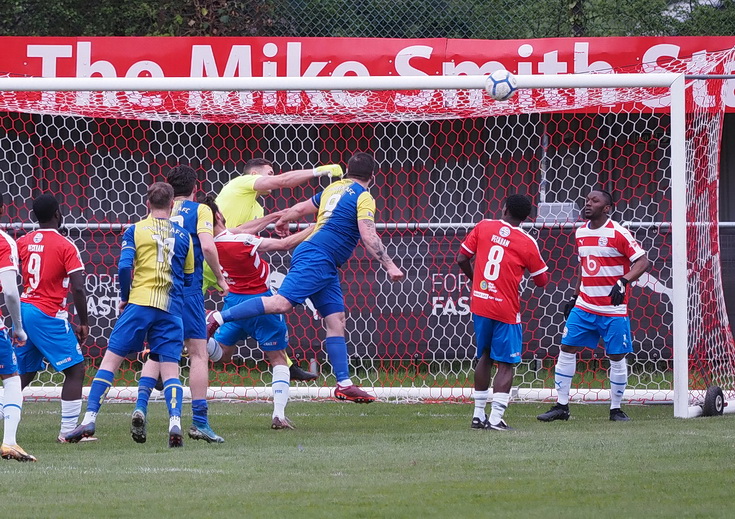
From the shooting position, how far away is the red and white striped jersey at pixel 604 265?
30.2 feet

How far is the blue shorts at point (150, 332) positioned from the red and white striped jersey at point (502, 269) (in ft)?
7.46

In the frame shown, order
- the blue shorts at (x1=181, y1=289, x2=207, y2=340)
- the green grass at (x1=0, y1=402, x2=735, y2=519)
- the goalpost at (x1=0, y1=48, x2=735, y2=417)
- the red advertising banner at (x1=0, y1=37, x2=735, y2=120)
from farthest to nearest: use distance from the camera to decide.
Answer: the red advertising banner at (x1=0, y1=37, x2=735, y2=120)
the goalpost at (x1=0, y1=48, x2=735, y2=417)
the blue shorts at (x1=181, y1=289, x2=207, y2=340)
the green grass at (x1=0, y1=402, x2=735, y2=519)

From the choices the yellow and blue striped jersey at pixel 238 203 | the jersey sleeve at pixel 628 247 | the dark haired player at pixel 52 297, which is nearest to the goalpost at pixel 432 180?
the jersey sleeve at pixel 628 247

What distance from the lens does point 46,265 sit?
26.2ft

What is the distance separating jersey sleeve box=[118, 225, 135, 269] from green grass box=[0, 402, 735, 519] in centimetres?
121

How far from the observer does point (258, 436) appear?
8180 millimetres

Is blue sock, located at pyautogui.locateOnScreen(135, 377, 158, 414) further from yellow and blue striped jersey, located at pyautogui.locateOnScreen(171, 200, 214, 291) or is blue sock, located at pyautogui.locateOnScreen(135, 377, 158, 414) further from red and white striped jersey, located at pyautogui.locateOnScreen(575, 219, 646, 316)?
red and white striped jersey, located at pyautogui.locateOnScreen(575, 219, 646, 316)

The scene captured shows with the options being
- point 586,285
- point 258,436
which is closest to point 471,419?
point 586,285

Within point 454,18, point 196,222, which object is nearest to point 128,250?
point 196,222

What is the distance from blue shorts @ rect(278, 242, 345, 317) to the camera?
861 cm

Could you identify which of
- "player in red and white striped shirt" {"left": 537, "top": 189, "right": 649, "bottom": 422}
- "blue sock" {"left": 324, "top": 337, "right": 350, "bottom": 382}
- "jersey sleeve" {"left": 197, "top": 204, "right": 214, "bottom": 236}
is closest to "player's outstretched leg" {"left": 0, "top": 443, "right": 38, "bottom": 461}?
"jersey sleeve" {"left": 197, "top": 204, "right": 214, "bottom": 236}

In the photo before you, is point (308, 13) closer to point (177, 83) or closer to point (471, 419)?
point (177, 83)

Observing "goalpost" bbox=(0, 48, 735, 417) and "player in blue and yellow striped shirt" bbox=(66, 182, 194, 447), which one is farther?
"goalpost" bbox=(0, 48, 735, 417)

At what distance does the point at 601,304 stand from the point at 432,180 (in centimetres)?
468
